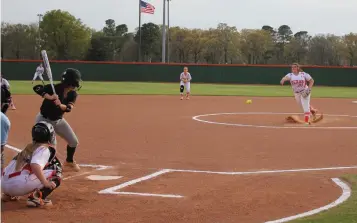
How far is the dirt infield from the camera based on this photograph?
6.29 metres

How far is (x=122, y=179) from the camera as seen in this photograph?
8.20 meters

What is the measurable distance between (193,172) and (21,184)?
3326 mm

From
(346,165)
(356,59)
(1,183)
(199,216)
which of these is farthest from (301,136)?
(356,59)

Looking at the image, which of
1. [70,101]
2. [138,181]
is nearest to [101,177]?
[138,181]

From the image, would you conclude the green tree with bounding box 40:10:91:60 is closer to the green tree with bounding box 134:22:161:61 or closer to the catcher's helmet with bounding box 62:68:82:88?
the green tree with bounding box 134:22:161:61

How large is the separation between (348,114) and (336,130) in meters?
6.02

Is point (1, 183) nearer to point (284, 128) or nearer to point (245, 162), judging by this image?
point (245, 162)

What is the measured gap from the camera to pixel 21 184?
21.0 feet

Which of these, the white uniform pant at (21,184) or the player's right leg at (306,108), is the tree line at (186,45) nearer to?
the player's right leg at (306,108)

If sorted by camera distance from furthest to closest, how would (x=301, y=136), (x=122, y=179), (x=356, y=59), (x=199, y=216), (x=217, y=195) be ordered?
(x=356, y=59) < (x=301, y=136) < (x=122, y=179) < (x=217, y=195) < (x=199, y=216)

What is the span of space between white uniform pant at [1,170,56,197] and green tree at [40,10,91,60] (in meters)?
89.2

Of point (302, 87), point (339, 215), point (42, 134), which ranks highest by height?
point (302, 87)

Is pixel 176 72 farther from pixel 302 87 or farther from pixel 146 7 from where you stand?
pixel 302 87

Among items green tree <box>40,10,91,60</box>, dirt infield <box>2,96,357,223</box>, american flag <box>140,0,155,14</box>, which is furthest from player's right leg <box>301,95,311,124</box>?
green tree <box>40,10,91,60</box>
